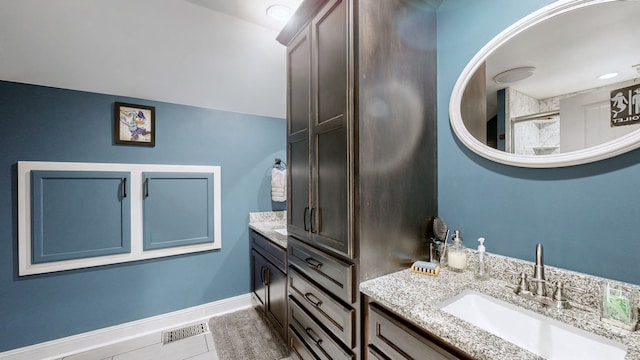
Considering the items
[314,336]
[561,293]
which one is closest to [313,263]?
[314,336]

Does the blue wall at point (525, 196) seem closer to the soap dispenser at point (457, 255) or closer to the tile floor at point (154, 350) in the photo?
the soap dispenser at point (457, 255)

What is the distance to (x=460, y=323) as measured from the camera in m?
0.79

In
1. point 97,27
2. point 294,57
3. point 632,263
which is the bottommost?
point 632,263

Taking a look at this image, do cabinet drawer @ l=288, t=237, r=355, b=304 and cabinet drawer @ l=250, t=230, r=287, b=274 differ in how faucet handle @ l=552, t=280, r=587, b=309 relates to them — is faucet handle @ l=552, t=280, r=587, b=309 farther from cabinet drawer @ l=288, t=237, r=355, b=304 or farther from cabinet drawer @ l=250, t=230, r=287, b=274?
cabinet drawer @ l=250, t=230, r=287, b=274

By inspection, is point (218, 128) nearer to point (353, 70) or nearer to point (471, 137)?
point (353, 70)

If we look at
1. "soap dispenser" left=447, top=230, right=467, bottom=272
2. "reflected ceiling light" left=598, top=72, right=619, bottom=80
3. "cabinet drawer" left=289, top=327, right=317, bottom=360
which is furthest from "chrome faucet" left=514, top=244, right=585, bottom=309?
"cabinet drawer" left=289, top=327, right=317, bottom=360

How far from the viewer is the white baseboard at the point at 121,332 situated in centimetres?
191

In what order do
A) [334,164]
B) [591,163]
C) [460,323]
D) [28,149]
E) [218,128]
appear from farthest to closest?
[218,128]
[28,149]
[334,164]
[591,163]
[460,323]

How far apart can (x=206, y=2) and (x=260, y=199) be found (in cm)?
187

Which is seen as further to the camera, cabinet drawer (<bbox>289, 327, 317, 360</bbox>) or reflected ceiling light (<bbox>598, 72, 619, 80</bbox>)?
cabinet drawer (<bbox>289, 327, 317, 360</bbox>)

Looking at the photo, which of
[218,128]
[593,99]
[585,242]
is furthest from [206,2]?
[585,242]

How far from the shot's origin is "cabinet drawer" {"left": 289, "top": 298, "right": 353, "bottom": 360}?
4.07 ft

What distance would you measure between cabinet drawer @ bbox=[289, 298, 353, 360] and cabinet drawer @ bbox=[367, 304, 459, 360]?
0.22 meters

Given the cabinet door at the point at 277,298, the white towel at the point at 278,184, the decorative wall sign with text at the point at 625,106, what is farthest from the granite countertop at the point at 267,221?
the decorative wall sign with text at the point at 625,106
